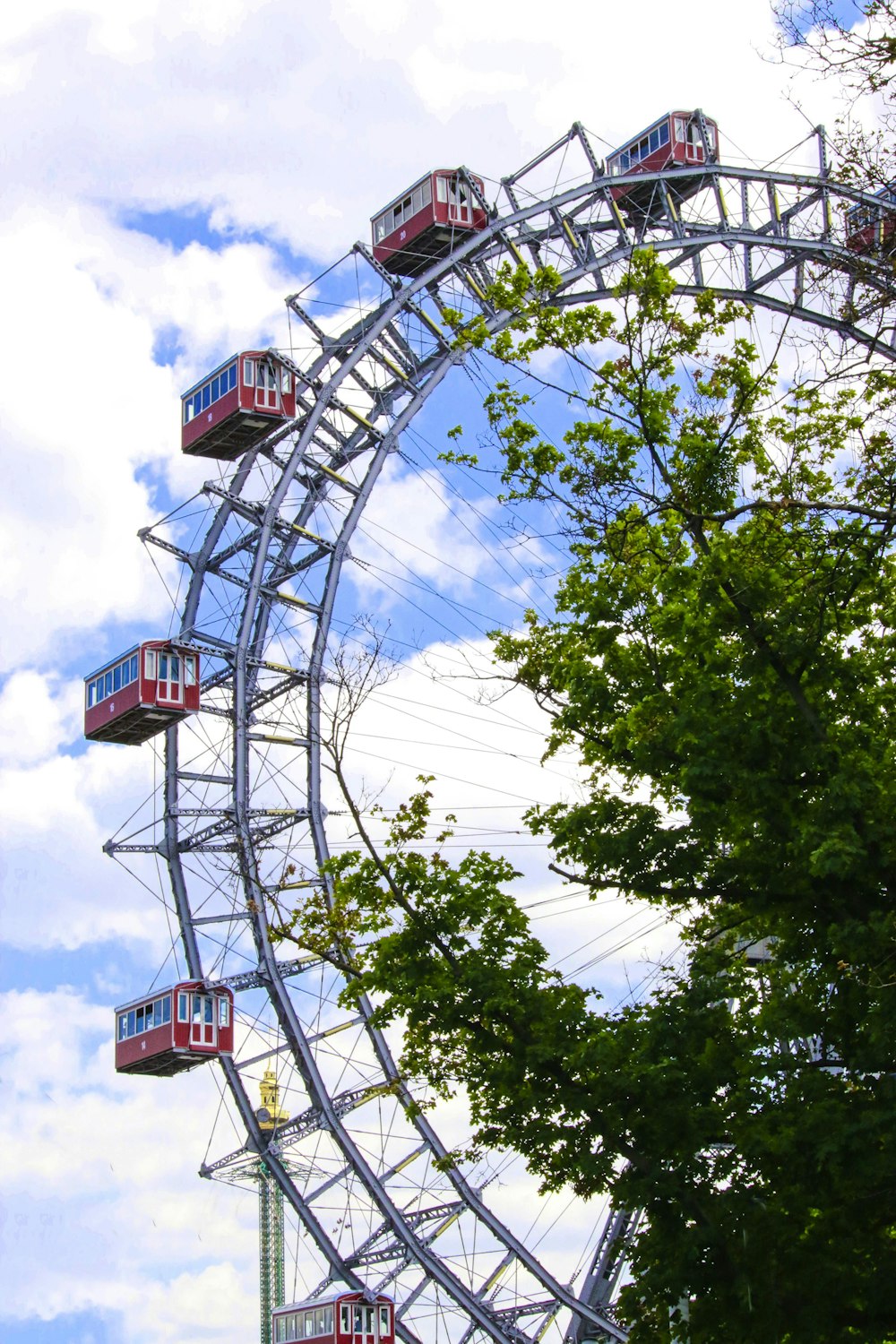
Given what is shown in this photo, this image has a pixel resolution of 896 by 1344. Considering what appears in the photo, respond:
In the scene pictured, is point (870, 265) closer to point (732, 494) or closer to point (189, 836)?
point (732, 494)

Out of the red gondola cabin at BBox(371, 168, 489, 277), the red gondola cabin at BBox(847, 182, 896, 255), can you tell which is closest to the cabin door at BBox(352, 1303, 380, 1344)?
the red gondola cabin at BBox(371, 168, 489, 277)

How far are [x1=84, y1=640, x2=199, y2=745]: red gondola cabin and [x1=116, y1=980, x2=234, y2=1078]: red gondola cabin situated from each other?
6.66 meters

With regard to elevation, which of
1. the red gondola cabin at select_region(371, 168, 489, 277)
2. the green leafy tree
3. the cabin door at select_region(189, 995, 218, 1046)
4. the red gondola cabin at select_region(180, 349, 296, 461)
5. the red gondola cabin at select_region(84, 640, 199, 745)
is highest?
the red gondola cabin at select_region(371, 168, 489, 277)

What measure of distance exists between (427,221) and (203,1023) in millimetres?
19757

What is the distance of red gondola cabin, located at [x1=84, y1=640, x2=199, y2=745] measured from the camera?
→ 44.0 m

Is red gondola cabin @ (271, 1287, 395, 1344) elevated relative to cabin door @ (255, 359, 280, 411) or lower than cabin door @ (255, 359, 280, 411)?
lower

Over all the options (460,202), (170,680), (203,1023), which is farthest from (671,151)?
(203,1023)

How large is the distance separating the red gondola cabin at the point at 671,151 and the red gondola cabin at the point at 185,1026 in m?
21.7

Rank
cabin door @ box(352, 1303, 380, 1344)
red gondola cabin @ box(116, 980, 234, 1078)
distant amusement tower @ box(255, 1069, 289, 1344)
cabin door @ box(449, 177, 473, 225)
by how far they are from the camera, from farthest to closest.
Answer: distant amusement tower @ box(255, 1069, 289, 1344)
cabin door @ box(352, 1303, 380, 1344)
cabin door @ box(449, 177, 473, 225)
red gondola cabin @ box(116, 980, 234, 1078)

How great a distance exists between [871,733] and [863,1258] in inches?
219

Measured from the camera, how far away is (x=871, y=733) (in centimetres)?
1991

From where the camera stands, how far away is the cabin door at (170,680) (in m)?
44.1

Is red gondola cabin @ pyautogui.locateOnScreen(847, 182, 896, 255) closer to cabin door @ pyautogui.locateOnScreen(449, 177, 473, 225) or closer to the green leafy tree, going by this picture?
the green leafy tree

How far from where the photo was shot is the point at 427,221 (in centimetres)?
4309
